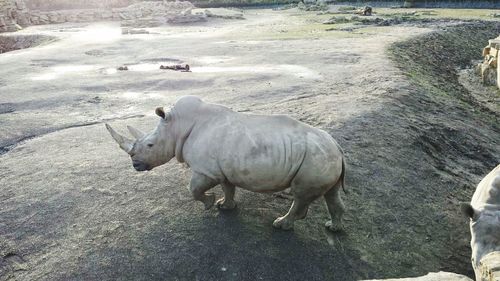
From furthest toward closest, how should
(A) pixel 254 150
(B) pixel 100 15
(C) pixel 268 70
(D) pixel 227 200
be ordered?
(B) pixel 100 15 < (C) pixel 268 70 < (D) pixel 227 200 < (A) pixel 254 150

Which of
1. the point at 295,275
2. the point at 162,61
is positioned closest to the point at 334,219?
the point at 295,275

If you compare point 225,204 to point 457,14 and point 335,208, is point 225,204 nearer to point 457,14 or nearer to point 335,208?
point 335,208

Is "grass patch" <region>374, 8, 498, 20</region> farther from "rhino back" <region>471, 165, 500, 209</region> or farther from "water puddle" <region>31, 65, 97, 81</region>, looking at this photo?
"rhino back" <region>471, 165, 500, 209</region>

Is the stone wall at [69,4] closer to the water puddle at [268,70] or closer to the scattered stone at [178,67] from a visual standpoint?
the scattered stone at [178,67]

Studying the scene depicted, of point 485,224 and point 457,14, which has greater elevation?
point 457,14

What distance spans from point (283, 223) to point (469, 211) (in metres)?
1.94

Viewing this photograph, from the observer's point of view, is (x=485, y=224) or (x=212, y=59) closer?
(x=485, y=224)

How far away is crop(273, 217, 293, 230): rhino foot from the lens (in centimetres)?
528

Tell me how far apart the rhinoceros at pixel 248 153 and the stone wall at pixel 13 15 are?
30541mm

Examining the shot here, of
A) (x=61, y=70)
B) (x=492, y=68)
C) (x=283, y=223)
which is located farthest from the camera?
(x=61, y=70)

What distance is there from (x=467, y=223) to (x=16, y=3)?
38844mm

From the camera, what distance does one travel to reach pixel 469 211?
183 inches

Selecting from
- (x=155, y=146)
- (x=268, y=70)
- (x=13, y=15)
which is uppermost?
(x=13, y=15)

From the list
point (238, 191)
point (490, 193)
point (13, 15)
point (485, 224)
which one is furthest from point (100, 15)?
point (485, 224)
